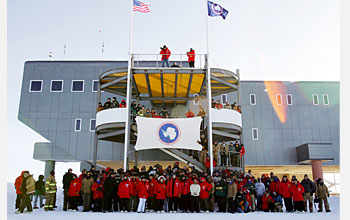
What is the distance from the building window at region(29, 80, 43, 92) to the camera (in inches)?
1026

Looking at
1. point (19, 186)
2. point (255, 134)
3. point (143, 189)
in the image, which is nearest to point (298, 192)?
point (143, 189)

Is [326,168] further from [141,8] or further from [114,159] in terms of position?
[141,8]

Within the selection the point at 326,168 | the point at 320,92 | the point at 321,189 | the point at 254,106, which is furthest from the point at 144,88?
the point at 326,168

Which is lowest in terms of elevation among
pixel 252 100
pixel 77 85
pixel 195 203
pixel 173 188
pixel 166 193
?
pixel 195 203

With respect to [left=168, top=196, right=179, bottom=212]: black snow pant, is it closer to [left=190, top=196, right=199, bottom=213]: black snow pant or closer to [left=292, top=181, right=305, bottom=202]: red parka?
[left=190, top=196, right=199, bottom=213]: black snow pant

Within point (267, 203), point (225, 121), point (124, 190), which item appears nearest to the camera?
point (124, 190)

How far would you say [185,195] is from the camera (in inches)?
514

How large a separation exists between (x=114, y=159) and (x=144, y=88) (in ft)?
23.0

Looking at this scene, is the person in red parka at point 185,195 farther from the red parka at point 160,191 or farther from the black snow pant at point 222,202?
the black snow pant at point 222,202

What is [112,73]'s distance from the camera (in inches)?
772

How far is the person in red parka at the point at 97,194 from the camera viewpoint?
12719 millimetres

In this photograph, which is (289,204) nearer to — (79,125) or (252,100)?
(252,100)

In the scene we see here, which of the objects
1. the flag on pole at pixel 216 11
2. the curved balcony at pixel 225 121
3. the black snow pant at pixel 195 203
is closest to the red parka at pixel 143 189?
the black snow pant at pixel 195 203

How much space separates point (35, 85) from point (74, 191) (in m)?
16.2
